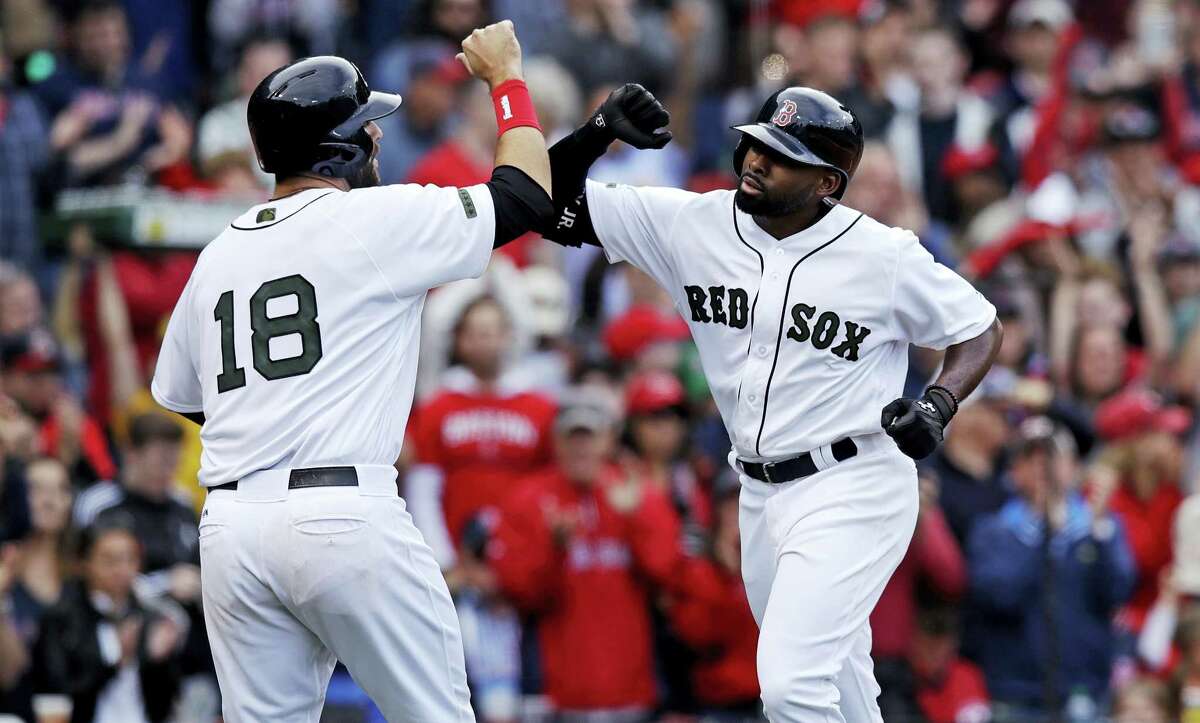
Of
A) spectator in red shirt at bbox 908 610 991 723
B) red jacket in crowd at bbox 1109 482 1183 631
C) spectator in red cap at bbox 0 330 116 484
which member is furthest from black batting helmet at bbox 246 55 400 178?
red jacket in crowd at bbox 1109 482 1183 631

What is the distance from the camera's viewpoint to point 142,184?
10.2m

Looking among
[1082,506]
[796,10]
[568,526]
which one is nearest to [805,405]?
[568,526]

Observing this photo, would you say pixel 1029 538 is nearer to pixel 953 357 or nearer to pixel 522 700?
pixel 522 700

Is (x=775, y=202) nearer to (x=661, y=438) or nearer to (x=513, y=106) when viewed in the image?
(x=513, y=106)

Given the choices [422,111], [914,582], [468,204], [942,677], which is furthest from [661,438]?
[468,204]

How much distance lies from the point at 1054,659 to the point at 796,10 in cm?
613

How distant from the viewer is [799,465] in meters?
6.04

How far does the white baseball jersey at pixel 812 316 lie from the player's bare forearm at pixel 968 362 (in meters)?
0.05

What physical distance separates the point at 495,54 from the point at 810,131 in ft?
3.19

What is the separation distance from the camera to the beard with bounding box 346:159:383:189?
Result: 18.7ft

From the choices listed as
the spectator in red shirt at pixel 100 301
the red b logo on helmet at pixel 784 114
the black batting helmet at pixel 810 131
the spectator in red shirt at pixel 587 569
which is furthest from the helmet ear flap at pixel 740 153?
the spectator in red shirt at pixel 100 301

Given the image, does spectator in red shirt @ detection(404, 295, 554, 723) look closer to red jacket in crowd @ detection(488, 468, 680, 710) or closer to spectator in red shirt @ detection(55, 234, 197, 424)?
red jacket in crowd @ detection(488, 468, 680, 710)

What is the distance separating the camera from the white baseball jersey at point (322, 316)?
5.28 m

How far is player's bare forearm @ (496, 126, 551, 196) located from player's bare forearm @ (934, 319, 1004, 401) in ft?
4.39
